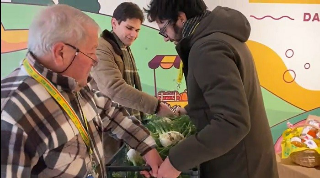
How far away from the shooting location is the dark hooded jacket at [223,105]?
130cm

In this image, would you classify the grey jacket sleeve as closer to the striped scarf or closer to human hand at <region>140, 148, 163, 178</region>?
the striped scarf

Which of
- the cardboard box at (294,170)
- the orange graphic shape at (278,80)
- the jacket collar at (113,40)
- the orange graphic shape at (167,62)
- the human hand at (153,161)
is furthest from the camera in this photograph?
the orange graphic shape at (278,80)

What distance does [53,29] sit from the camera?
1.11 m

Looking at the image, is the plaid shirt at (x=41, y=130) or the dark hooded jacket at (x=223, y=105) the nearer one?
the plaid shirt at (x=41, y=130)

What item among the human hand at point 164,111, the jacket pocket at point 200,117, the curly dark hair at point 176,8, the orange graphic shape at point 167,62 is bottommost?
the orange graphic shape at point 167,62

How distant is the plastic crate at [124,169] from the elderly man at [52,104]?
0.34 feet

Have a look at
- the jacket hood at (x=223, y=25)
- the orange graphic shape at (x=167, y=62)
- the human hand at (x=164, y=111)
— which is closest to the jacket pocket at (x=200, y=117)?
the jacket hood at (x=223, y=25)

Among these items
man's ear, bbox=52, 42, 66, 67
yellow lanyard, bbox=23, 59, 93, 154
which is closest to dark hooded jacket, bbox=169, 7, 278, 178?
yellow lanyard, bbox=23, 59, 93, 154

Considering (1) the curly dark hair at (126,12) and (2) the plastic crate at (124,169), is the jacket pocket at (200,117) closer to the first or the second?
(2) the plastic crate at (124,169)

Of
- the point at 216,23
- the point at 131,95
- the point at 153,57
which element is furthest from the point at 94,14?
the point at 216,23

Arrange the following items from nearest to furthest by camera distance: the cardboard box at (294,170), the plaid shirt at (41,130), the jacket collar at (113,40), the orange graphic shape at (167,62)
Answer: the plaid shirt at (41,130) → the cardboard box at (294,170) → the jacket collar at (113,40) → the orange graphic shape at (167,62)

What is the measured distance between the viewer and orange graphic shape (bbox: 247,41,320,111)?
3748 millimetres

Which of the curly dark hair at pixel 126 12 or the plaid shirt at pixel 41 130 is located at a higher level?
the curly dark hair at pixel 126 12

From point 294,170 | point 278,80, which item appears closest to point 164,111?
point 294,170
